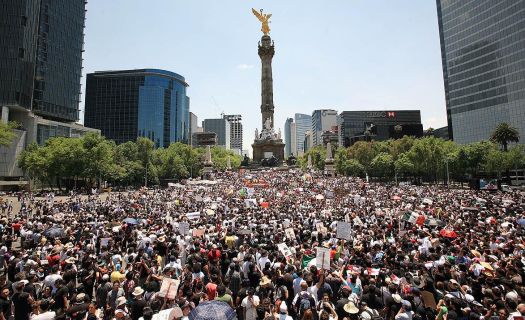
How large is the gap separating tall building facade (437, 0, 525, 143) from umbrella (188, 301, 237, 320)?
103 meters

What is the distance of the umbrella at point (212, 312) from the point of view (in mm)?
5578

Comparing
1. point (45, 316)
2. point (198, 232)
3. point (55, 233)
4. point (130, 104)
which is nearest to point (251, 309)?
point (45, 316)

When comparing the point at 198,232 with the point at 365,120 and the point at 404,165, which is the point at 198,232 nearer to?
the point at 404,165

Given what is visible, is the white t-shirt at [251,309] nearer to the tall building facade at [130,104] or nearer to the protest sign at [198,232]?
the protest sign at [198,232]

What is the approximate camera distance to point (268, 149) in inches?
4225

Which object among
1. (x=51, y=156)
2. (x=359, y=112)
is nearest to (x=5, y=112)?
(x=51, y=156)

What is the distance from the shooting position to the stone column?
11369cm

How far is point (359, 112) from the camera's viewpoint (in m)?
179

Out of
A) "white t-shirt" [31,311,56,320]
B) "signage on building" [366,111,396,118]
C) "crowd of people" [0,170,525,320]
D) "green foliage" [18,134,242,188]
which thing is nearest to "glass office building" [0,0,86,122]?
"green foliage" [18,134,242,188]

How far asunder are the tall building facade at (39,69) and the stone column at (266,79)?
191 ft

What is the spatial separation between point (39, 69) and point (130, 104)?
84.0 metres

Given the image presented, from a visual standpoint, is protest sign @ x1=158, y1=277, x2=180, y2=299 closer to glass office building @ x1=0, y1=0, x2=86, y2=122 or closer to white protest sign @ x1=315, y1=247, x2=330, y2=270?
white protest sign @ x1=315, y1=247, x2=330, y2=270

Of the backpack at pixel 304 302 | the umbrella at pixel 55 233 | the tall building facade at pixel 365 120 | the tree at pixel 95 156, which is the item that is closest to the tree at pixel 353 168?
the tree at pixel 95 156

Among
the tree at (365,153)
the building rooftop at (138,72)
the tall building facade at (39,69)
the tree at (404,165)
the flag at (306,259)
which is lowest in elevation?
the flag at (306,259)
